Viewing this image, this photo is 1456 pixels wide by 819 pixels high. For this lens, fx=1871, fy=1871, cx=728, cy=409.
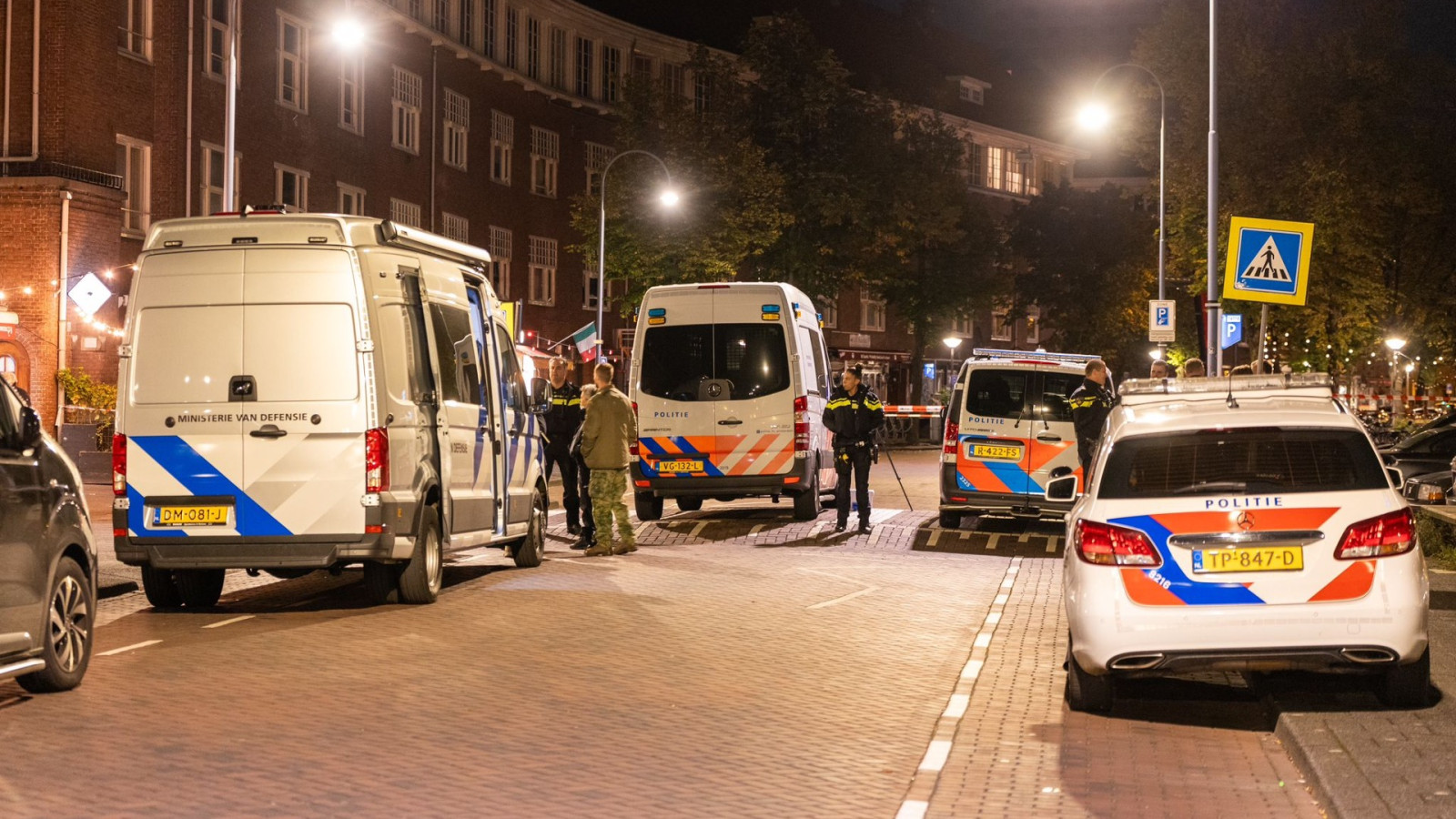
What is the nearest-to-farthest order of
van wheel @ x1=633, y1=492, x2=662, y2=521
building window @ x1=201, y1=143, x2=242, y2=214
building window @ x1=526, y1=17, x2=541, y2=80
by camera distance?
van wheel @ x1=633, y1=492, x2=662, y2=521, building window @ x1=201, y1=143, x2=242, y2=214, building window @ x1=526, y1=17, x2=541, y2=80

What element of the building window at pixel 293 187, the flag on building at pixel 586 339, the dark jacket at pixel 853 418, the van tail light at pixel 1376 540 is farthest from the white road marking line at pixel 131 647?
the flag on building at pixel 586 339

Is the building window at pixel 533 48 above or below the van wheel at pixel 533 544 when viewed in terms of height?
above

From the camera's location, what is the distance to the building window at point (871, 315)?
245 ft

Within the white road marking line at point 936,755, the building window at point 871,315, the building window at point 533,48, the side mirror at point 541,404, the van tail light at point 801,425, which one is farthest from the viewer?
the building window at point 871,315

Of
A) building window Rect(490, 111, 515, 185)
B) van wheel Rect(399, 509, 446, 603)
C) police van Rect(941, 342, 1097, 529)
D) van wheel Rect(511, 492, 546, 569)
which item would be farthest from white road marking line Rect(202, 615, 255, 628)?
building window Rect(490, 111, 515, 185)

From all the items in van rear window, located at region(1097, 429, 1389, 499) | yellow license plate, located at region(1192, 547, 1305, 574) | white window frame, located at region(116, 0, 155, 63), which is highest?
white window frame, located at region(116, 0, 155, 63)

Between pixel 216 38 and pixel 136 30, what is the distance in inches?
104

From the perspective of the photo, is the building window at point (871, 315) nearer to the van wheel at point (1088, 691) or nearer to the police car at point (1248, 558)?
the van wheel at point (1088, 691)

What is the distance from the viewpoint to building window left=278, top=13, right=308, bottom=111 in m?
38.3

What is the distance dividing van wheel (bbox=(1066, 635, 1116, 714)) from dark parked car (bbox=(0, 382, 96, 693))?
5.18 metres

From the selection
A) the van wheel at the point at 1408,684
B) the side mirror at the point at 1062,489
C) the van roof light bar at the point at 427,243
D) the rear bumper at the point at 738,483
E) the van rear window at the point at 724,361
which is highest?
the van roof light bar at the point at 427,243

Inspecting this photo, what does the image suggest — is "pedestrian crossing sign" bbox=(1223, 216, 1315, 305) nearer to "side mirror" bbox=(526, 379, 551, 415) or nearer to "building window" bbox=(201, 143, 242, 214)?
"side mirror" bbox=(526, 379, 551, 415)

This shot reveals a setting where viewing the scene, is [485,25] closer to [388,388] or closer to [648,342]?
[648,342]

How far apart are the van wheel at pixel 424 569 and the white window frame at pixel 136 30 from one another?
21.4 metres
